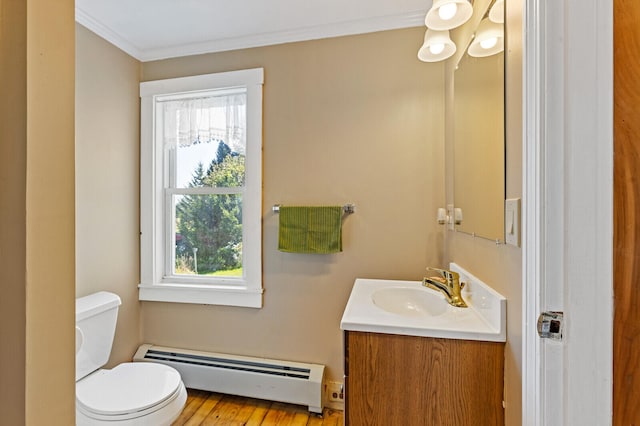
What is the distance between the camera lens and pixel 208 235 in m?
2.05

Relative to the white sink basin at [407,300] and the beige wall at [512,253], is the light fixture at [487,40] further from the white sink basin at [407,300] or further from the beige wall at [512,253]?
the white sink basin at [407,300]

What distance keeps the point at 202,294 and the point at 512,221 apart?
5.81ft

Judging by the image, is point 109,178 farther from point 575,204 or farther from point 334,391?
point 575,204

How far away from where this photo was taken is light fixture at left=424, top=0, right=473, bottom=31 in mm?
1107

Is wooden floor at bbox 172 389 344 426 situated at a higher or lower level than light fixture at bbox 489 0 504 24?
lower

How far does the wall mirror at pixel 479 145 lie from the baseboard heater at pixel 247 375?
1.20 metres

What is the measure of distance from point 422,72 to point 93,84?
187 cm

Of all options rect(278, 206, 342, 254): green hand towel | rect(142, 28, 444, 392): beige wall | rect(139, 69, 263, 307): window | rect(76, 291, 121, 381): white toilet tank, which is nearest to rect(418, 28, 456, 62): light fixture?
rect(142, 28, 444, 392): beige wall

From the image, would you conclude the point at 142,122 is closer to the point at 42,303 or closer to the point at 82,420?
the point at 82,420

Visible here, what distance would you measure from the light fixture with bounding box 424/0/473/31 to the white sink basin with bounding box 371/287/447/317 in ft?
3.69

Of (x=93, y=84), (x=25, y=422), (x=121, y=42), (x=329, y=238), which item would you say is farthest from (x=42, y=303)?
(x=121, y=42)

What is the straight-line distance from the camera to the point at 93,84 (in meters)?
1.72

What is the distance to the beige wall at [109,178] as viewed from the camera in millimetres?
1659
